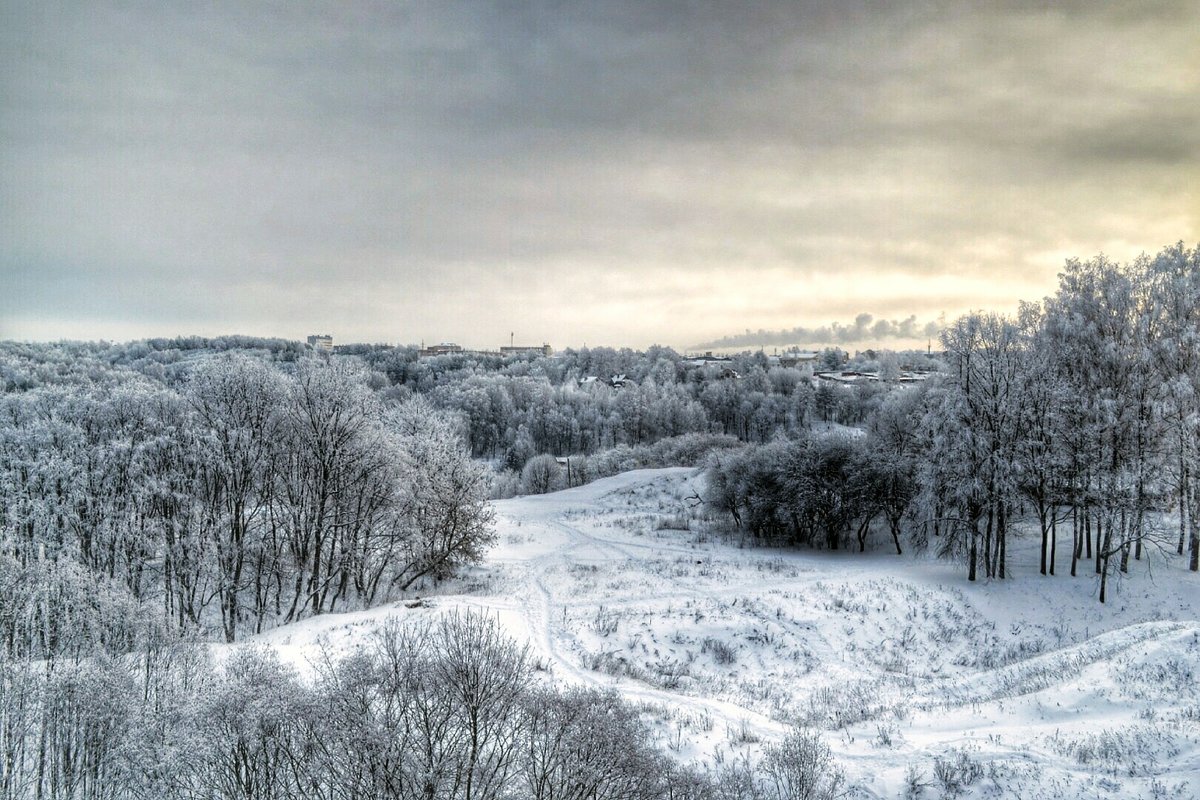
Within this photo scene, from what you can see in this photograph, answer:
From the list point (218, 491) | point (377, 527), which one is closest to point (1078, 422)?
point (377, 527)

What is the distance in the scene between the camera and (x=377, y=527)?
28422mm

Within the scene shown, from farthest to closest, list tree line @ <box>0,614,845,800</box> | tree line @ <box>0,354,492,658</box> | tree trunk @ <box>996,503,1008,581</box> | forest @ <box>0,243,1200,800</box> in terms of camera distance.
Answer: tree trunk @ <box>996,503,1008,581</box> < tree line @ <box>0,354,492,658</box> < forest @ <box>0,243,1200,800</box> < tree line @ <box>0,614,845,800</box>

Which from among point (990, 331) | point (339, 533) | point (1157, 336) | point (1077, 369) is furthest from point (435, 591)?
point (1157, 336)

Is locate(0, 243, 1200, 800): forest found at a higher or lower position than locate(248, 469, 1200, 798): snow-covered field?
higher

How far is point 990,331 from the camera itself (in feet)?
91.6

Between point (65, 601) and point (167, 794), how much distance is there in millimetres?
11208

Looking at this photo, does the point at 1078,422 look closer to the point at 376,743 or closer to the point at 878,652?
the point at 878,652

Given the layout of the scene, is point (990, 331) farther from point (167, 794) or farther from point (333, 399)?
point (167, 794)

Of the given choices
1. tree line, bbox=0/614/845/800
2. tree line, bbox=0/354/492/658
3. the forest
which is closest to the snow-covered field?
the forest

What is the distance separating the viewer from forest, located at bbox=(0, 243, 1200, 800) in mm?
10930

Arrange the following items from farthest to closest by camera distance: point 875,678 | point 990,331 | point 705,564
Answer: point 705,564
point 990,331
point 875,678

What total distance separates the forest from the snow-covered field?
1698 mm

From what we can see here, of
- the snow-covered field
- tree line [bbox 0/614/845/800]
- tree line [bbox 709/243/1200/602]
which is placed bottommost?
the snow-covered field

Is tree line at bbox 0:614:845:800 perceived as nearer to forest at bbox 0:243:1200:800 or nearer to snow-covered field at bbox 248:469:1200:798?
forest at bbox 0:243:1200:800
